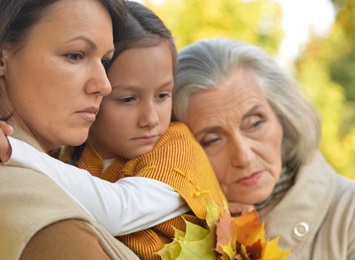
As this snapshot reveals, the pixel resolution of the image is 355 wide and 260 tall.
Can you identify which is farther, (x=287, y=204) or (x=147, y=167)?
(x=287, y=204)

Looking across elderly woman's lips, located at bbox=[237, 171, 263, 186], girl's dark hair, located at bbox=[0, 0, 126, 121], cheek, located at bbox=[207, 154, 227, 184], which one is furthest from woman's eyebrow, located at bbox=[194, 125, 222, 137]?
girl's dark hair, located at bbox=[0, 0, 126, 121]

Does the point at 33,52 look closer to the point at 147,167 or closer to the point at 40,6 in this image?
the point at 40,6

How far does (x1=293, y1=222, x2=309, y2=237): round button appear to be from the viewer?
3.11 metres

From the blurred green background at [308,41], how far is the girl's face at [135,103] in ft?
7.16

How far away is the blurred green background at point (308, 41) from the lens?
8.76 metres

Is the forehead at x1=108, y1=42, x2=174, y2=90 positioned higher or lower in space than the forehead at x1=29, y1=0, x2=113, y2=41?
lower

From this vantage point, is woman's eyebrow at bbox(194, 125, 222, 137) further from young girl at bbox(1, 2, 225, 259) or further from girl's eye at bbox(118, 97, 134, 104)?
girl's eye at bbox(118, 97, 134, 104)

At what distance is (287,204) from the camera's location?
10.6 ft

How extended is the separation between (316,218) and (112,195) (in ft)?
4.21

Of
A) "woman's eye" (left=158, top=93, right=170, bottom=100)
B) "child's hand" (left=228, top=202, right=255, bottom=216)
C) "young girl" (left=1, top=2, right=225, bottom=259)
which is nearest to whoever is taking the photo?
"young girl" (left=1, top=2, right=225, bottom=259)

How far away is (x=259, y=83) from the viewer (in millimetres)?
3283

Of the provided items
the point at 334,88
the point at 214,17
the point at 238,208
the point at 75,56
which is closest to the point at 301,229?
the point at 238,208

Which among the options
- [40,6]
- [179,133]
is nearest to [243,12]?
Answer: [179,133]

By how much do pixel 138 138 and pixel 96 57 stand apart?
47 centimetres
